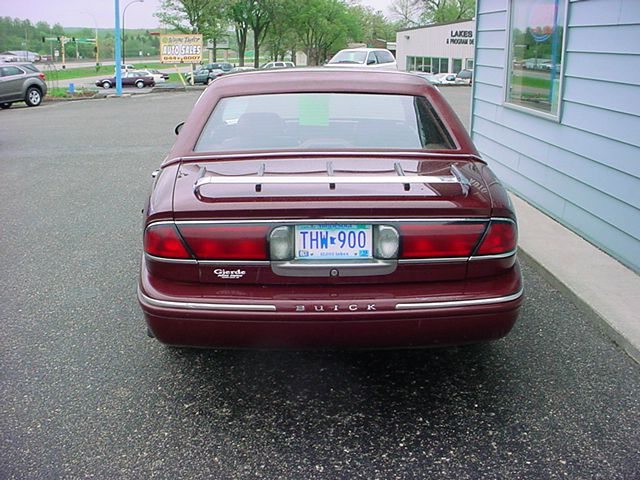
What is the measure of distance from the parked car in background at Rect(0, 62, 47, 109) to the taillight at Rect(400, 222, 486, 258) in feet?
73.6

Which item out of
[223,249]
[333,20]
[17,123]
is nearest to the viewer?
[223,249]

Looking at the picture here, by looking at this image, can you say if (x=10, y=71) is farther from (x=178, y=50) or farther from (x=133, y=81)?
(x=133, y=81)

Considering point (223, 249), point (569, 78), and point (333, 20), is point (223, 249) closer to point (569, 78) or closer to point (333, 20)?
point (569, 78)

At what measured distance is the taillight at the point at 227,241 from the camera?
9.57ft

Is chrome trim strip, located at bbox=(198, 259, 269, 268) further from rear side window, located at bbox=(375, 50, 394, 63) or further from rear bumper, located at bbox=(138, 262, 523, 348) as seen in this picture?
rear side window, located at bbox=(375, 50, 394, 63)

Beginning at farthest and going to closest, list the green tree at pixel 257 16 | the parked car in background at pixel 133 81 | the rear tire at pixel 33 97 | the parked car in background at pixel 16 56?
the green tree at pixel 257 16, the parked car in background at pixel 133 81, the parked car in background at pixel 16 56, the rear tire at pixel 33 97

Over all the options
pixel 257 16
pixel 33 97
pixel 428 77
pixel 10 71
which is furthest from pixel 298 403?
pixel 257 16

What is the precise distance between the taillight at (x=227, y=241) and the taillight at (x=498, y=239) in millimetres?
925

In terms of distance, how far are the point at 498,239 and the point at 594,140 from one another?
10.6 ft

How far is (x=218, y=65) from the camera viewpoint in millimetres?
51844

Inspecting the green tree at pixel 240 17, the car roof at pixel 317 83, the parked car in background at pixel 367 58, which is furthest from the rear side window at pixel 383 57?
the green tree at pixel 240 17

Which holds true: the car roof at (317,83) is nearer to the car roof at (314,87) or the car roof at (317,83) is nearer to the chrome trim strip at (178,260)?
the car roof at (314,87)

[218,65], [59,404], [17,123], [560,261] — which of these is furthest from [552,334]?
[218,65]

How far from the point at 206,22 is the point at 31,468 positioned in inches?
2137
